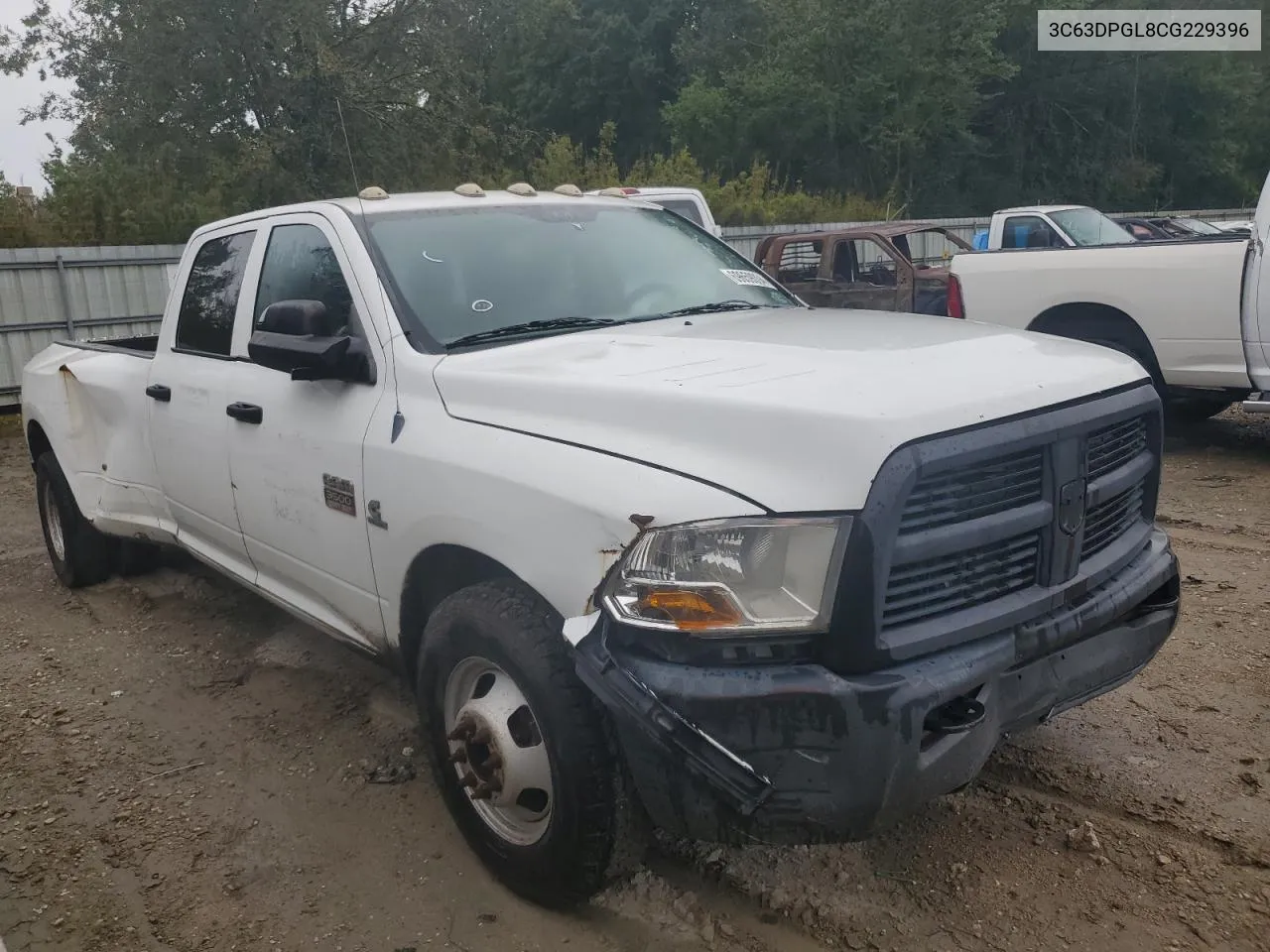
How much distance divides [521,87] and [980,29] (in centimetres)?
1644

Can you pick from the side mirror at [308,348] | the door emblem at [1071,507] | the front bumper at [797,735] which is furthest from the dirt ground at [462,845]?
the side mirror at [308,348]

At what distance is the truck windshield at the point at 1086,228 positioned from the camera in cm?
1476

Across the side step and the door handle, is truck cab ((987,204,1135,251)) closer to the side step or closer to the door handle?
the side step

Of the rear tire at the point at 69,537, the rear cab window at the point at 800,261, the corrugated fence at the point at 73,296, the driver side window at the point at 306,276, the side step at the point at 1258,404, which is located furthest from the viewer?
the rear cab window at the point at 800,261

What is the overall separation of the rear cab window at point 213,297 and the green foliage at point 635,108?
396 inches

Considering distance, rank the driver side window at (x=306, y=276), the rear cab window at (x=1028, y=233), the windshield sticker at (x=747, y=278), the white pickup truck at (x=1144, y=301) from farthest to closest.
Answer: the rear cab window at (x=1028, y=233), the white pickup truck at (x=1144, y=301), the windshield sticker at (x=747, y=278), the driver side window at (x=306, y=276)

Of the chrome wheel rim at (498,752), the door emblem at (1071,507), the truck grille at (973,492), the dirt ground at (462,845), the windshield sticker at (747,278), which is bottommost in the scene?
the dirt ground at (462,845)

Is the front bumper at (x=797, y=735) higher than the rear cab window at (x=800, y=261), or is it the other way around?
the rear cab window at (x=800, y=261)

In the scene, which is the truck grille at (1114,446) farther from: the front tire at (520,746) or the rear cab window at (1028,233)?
the rear cab window at (1028,233)

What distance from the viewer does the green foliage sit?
2039 centimetres

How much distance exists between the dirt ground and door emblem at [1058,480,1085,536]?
37.9 inches

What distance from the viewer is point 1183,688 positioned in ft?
12.9

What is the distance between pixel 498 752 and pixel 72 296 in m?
12.4

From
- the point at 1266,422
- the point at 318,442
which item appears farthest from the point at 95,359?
the point at 1266,422
